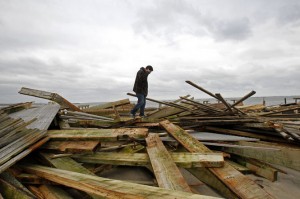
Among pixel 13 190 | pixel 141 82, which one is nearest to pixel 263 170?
pixel 13 190

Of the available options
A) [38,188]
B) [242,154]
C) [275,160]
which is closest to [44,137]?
[38,188]

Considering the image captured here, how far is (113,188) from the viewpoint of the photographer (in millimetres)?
2020

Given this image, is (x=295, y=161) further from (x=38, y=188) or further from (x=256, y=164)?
(x=38, y=188)

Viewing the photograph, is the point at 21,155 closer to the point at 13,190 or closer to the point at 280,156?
the point at 13,190

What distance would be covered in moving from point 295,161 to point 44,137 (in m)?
3.63

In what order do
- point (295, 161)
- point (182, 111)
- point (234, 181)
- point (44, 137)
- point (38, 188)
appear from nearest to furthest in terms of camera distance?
point (234, 181) < point (38, 188) < point (295, 161) < point (44, 137) < point (182, 111)

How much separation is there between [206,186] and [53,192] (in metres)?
2.00

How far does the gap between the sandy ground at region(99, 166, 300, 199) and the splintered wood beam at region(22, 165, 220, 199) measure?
1072mm

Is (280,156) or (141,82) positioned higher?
(141,82)

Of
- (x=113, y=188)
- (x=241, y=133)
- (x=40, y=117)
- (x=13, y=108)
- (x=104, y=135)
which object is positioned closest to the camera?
(x=113, y=188)

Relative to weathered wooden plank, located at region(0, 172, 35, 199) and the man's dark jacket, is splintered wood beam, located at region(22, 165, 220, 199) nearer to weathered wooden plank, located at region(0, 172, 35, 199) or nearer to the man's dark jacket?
weathered wooden plank, located at region(0, 172, 35, 199)

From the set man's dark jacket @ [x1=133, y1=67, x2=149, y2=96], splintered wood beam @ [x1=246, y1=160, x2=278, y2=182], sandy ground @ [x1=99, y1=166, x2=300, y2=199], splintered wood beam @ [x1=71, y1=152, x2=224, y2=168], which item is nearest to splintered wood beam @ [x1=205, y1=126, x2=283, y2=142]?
sandy ground @ [x1=99, y1=166, x2=300, y2=199]

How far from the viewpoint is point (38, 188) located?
2.76m

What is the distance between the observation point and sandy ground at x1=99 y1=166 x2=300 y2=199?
318cm
